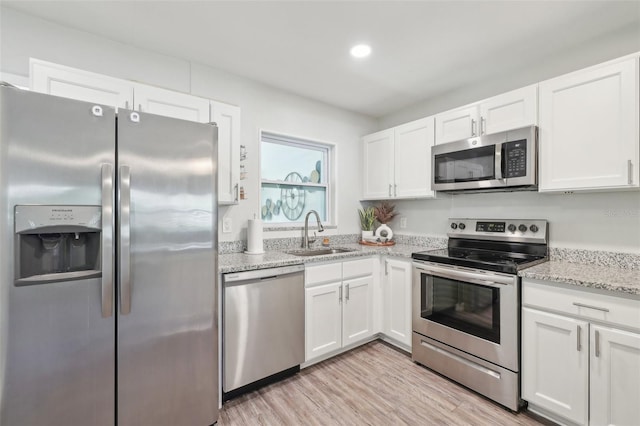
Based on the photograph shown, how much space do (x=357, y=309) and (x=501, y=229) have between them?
145cm

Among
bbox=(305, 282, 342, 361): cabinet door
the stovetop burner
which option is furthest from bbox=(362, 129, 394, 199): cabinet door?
bbox=(305, 282, 342, 361): cabinet door

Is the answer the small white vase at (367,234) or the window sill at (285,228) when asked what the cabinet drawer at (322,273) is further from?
the small white vase at (367,234)

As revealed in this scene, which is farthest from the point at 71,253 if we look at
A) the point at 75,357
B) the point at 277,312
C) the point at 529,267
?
the point at 529,267

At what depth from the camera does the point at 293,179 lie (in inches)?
124

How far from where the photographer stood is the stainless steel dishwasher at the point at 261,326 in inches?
75.9

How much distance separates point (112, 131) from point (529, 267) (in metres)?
2.61

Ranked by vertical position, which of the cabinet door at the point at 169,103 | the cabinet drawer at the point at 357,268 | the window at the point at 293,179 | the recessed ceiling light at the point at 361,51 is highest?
the recessed ceiling light at the point at 361,51

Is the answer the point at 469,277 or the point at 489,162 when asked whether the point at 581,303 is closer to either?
the point at 469,277

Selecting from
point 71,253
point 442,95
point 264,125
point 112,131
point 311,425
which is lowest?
point 311,425

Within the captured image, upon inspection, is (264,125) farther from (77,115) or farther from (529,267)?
(529,267)

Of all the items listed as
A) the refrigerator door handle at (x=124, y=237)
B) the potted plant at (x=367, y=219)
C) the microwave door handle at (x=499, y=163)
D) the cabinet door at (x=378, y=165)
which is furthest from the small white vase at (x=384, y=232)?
the refrigerator door handle at (x=124, y=237)

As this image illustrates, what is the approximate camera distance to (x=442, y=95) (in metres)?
3.00

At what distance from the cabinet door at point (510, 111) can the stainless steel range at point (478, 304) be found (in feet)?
2.60

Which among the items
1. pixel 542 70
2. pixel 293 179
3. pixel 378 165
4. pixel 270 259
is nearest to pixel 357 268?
pixel 270 259
